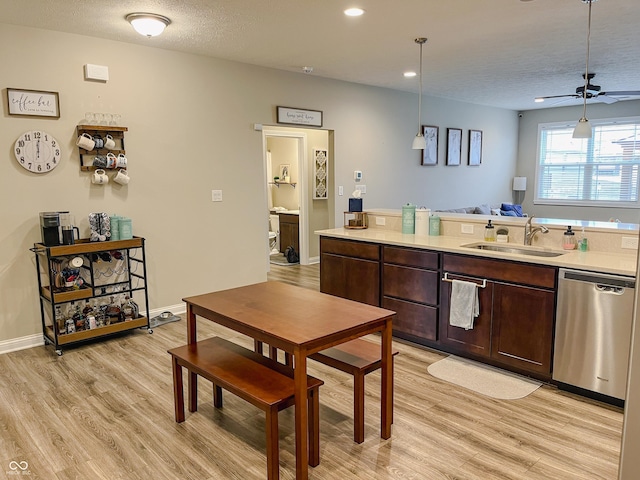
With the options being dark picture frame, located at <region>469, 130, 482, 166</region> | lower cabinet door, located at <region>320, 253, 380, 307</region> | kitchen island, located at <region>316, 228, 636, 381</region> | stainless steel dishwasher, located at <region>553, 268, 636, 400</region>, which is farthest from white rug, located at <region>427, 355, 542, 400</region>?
dark picture frame, located at <region>469, 130, 482, 166</region>

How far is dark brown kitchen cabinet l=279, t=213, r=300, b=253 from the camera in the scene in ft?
24.3

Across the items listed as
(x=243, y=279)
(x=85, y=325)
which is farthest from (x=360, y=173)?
(x=85, y=325)

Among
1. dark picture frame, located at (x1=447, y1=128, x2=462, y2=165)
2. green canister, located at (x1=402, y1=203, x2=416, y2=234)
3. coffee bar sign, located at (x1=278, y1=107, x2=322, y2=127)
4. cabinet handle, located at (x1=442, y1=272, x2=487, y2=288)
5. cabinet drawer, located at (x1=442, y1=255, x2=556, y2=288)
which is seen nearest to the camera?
cabinet drawer, located at (x1=442, y1=255, x2=556, y2=288)

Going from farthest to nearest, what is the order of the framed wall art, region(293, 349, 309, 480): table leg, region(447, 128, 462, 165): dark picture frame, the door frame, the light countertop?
region(447, 128, 462, 165): dark picture frame → the framed wall art → the door frame → the light countertop → region(293, 349, 309, 480): table leg

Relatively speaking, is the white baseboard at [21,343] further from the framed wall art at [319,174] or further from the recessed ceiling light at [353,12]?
the framed wall art at [319,174]

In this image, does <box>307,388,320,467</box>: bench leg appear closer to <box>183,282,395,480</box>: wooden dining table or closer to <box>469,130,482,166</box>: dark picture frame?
<box>183,282,395,480</box>: wooden dining table

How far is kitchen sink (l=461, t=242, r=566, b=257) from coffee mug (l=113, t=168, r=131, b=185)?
3.03 meters

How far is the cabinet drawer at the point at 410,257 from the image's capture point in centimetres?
366

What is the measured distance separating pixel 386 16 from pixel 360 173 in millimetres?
3105

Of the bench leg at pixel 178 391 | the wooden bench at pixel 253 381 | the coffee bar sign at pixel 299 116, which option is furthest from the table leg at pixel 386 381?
Result: the coffee bar sign at pixel 299 116

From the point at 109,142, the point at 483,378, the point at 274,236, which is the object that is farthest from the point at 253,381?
the point at 274,236

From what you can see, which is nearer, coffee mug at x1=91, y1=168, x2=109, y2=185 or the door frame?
coffee mug at x1=91, y1=168, x2=109, y2=185

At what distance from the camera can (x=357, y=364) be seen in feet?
7.95

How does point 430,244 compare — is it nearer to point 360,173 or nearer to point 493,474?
point 493,474
